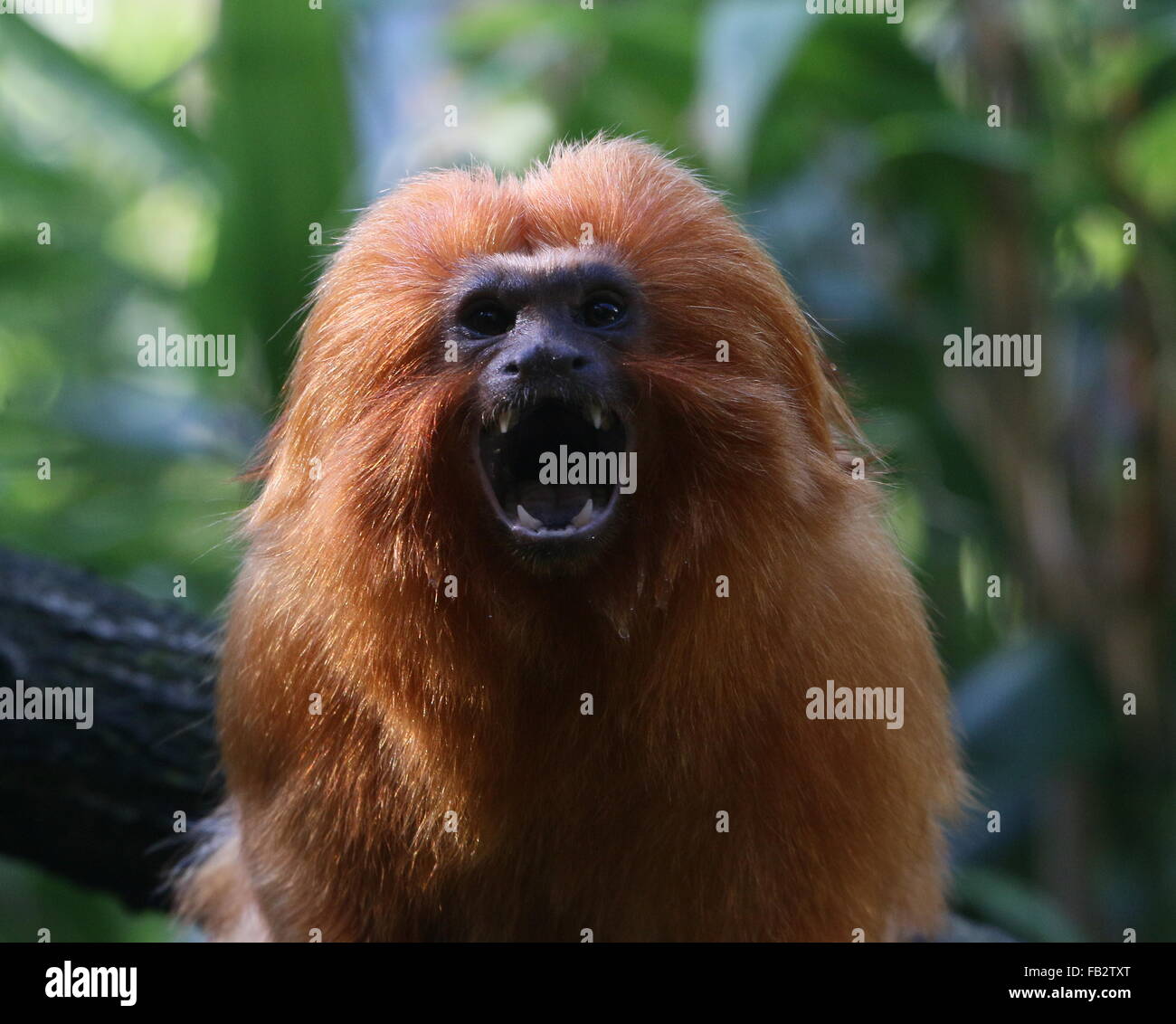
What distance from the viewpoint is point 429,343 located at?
1892 mm

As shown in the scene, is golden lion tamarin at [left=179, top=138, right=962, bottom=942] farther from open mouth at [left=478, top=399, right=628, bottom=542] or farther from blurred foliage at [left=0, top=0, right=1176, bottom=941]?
blurred foliage at [left=0, top=0, right=1176, bottom=941]

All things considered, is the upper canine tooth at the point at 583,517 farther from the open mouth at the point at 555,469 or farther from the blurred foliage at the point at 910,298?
the blurred foliage at the point at 910,298

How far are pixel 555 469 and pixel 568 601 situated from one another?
194mm

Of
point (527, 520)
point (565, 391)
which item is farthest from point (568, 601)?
point (565, 391)

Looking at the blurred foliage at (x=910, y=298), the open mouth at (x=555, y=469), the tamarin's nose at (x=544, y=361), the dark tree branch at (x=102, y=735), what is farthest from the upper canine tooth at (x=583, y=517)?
the blurred foliage at (x=910, y=298)

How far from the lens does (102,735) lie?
2.61 m

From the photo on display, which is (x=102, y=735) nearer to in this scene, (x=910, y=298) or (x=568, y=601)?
(x=568, y=601)

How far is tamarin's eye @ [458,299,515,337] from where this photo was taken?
185 cm

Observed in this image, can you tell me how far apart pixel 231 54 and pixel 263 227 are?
51 cm

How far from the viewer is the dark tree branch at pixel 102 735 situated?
8.44 feet

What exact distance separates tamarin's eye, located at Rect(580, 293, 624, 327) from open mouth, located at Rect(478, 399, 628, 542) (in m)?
0.14

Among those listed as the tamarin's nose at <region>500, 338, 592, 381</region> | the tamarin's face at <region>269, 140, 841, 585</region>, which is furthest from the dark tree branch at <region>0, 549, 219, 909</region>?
the tamarin's nose at <region>500, 338, 592, 381</region>

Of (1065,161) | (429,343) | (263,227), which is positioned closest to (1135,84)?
(1065,161)
